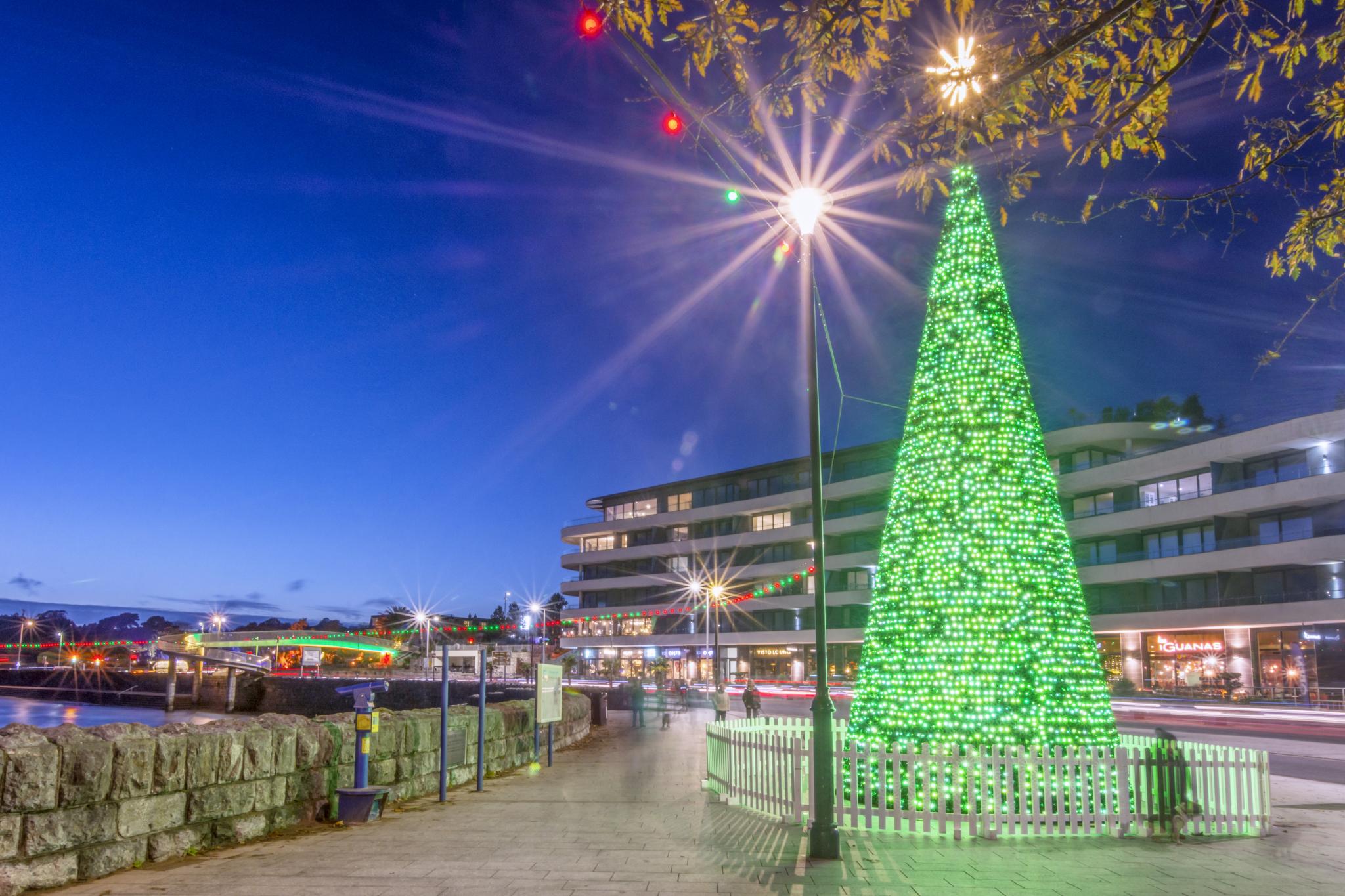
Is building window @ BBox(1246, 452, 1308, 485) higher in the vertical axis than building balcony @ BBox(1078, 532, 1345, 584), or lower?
higher

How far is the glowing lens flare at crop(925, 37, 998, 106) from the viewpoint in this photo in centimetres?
604

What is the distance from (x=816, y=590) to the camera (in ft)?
31.4

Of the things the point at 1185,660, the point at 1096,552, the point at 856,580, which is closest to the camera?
the point at 1185,660

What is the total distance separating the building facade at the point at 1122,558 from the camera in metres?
40.2

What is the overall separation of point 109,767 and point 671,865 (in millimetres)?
4724

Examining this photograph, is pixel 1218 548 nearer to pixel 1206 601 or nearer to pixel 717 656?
pixel 1206 601

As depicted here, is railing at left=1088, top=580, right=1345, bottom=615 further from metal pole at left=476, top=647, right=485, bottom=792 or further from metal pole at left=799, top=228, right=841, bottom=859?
metal pole at left=799, top=228, right=841, bottom=859

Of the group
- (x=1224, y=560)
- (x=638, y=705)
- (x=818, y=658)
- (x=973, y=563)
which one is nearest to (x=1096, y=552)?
(x=1224, y=560)

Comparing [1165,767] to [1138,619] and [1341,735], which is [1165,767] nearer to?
[1341,735]

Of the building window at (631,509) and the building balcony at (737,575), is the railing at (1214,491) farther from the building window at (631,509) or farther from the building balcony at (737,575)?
the building window at (631,509)

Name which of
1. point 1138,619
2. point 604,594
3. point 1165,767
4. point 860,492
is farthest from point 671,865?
point 604,594

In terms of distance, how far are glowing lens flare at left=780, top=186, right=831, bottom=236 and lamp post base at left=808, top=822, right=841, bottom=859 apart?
5989 millimetres

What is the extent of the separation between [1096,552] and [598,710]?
113 feet

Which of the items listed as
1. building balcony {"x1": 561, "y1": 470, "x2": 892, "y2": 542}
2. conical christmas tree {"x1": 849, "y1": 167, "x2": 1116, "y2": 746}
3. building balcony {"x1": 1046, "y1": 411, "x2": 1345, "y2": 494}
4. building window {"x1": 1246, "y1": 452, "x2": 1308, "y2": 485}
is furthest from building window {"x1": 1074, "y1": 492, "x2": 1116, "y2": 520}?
conical christmas tree {"x1": 849, "y1": 167, "x2": 1116, "y2": 746}
